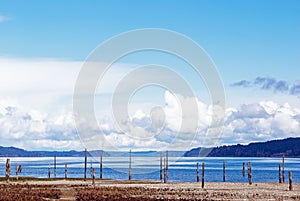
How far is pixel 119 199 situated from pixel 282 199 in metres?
16.3

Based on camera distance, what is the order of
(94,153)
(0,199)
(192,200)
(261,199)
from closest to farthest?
(0,199) < (192,200) < (261,199) < (94,153)

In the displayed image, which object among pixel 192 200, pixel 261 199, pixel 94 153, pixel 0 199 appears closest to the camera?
pixel 0 199

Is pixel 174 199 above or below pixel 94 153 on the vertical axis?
below

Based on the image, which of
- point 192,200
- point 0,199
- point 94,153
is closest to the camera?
point 0,199

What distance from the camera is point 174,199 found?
2159 inches

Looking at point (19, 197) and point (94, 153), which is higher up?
point (94, 153)

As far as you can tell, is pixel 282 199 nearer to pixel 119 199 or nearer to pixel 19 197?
pixel 119 199

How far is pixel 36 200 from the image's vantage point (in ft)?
167

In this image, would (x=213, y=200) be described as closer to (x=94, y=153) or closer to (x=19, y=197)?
(x=19, y=197)

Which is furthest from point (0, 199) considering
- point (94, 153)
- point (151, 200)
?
point (94, 153)

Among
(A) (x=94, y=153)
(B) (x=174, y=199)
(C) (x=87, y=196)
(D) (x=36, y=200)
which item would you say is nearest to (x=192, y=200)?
(B) (x=174, y=199)

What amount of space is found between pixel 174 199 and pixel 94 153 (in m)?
69.4

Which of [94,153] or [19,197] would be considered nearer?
[19,197]

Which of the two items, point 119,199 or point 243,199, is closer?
point 119,199
